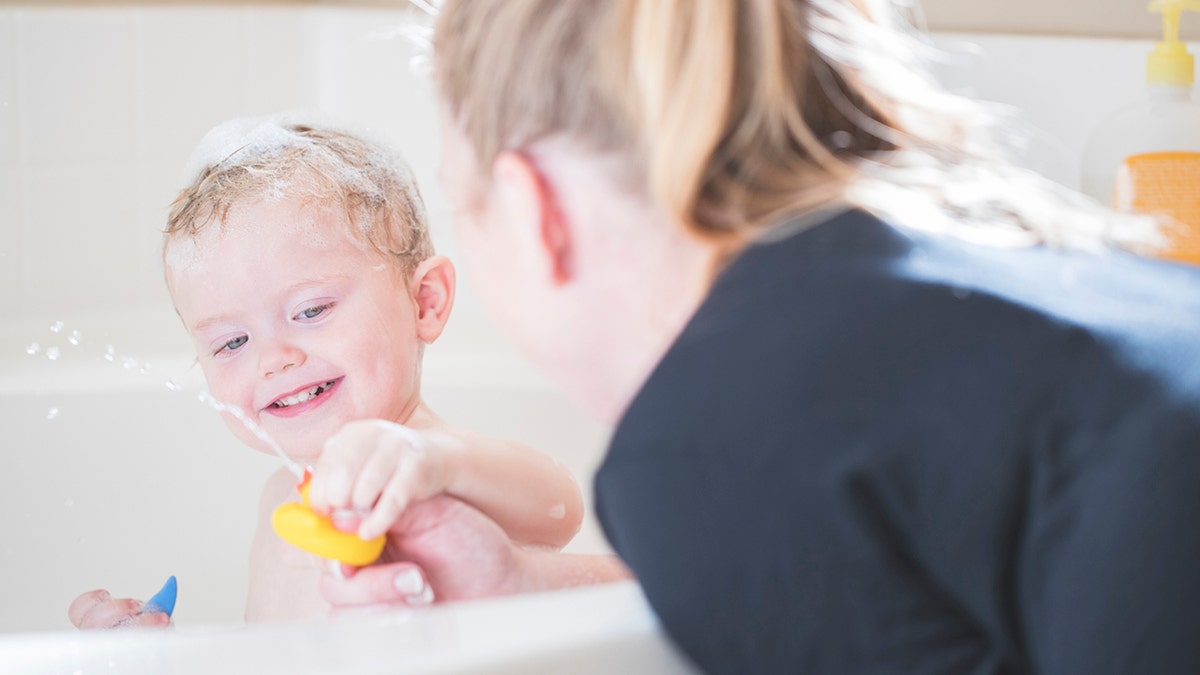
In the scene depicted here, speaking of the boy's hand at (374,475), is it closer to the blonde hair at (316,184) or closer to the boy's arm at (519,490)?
the boy's arm at (519,490)

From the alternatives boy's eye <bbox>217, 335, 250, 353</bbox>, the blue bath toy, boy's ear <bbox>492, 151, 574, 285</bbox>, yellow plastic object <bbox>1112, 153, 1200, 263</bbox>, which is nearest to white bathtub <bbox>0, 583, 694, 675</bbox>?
boy's ear <bbox>492, 151, 574, 285</bbox>

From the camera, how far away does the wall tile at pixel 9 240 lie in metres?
Answer: 1.49

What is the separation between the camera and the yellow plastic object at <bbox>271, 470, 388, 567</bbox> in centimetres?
76

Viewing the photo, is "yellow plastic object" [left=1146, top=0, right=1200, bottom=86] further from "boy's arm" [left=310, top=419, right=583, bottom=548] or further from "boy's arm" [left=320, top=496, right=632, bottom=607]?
"boy's arm" [left=320, top=496, right=632, bottom=607]

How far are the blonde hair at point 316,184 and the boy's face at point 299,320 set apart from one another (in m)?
0.02

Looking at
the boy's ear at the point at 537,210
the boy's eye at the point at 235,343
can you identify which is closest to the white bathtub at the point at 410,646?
the boy's ear at the point at 537,210

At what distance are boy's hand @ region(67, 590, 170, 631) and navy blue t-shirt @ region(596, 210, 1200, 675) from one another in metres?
0.63

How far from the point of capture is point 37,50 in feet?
4.88

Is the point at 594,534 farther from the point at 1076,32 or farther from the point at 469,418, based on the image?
Result: the point at 1076,32

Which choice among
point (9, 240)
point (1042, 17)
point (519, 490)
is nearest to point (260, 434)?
point (519, 490)

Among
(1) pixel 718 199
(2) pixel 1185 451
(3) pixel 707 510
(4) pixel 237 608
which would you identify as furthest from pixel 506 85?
(4) pixel 237 608

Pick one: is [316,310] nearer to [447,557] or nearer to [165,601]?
[165,601]

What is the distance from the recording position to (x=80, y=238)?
1.52 metres

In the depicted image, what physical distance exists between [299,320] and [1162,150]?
91 cm
